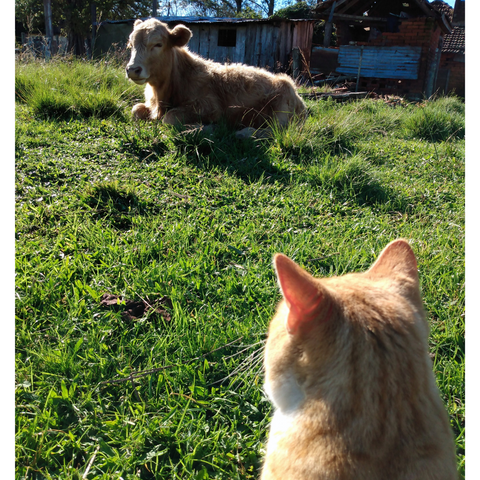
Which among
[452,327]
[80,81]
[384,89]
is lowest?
[452,327]

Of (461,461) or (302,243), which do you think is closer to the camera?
(461,461)

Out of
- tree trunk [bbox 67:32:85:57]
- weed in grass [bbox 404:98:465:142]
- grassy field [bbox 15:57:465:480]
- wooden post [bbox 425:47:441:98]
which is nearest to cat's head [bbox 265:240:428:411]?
grassy field [bbox 15:57:465:480]

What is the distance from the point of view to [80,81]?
23.9 ft

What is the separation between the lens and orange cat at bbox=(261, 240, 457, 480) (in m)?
1.26

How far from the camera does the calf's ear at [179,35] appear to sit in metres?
6.39

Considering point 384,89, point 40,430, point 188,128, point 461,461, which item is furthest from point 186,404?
point 384,89

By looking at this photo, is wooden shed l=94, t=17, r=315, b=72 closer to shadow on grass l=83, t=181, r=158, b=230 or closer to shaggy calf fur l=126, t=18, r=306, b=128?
shaggy calf fur l=126, t=18, r=306, b=128

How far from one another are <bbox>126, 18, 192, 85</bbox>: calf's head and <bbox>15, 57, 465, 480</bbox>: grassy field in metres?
0.84

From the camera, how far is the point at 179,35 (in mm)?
6430

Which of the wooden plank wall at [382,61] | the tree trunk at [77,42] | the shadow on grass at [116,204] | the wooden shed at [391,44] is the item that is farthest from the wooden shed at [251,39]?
the shadow on grass at [116,204]

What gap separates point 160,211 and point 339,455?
10.0 ft

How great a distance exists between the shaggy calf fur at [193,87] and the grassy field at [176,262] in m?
0.59

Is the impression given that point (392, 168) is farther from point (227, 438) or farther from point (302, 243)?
point (227, 438)

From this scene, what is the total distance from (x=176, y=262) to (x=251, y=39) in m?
16.4
